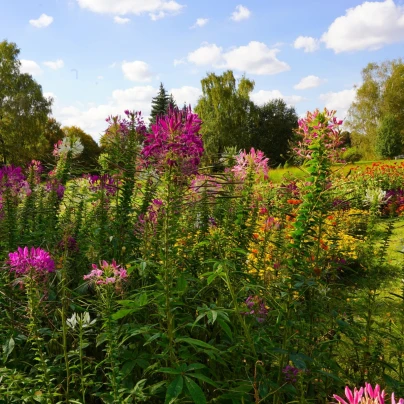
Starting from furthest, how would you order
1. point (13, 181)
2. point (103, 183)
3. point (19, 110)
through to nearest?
point (19, 110), point (13, 181), point (103, 183)

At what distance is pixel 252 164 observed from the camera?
2.52m

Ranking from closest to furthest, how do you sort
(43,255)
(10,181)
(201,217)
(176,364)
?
(176,364)
(43,255)
(201,217)
(10,181)

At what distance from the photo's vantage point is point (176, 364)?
5.07 feet

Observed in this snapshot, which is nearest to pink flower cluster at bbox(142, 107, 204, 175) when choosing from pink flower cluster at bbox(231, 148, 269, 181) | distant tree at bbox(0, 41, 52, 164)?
pink flower cluster at bbox(231, 148, 269, 181)

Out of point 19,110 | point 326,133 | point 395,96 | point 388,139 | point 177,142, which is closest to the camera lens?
point 177,142

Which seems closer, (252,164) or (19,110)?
(252,164)

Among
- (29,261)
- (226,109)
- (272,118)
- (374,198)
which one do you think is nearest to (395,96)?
(272,118)

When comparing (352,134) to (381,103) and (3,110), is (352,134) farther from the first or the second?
(3,110)

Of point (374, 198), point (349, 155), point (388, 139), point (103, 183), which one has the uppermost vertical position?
point (388, 139)

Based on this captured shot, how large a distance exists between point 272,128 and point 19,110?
67.6ft

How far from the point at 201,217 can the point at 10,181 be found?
141cm

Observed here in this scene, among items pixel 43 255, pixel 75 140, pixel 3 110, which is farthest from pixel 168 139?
pixel 3 110

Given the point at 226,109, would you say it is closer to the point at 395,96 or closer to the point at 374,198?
the point at 395,96

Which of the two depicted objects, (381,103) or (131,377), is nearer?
(131,377)
